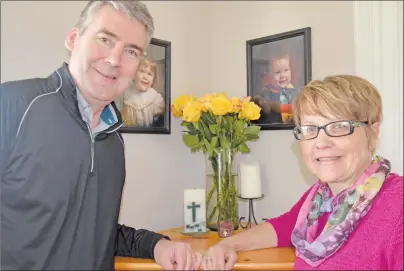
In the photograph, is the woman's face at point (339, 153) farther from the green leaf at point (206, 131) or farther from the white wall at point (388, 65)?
the green leaf at point (206, 131)

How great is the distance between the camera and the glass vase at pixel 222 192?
1521mm

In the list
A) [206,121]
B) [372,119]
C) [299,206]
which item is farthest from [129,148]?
[372,119]

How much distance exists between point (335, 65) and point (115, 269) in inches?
43.3

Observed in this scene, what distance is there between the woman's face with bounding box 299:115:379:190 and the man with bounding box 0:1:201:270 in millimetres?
425

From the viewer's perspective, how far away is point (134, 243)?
1137mm

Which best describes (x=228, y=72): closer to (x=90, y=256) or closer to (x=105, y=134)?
(x=105, y=134)

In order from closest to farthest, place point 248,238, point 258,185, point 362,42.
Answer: point 248,238 → point 362,42 → point 258,185

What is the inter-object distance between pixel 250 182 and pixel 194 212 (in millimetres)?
262

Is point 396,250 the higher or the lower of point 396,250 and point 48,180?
the lower

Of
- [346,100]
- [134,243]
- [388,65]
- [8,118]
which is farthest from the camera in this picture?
[388,65]

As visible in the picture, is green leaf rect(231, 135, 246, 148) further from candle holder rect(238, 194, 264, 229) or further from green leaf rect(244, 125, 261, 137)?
candle holder rect(238, 194, 264, 229)

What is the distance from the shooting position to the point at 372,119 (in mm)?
1028

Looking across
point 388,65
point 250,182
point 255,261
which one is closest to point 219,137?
point 250,182

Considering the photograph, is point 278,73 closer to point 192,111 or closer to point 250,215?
point 192,111
